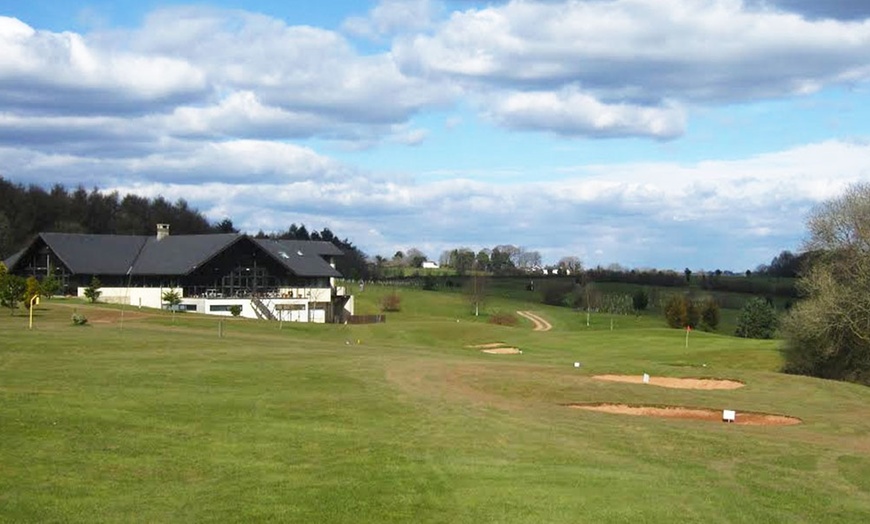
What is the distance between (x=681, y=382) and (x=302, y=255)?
2779 inches

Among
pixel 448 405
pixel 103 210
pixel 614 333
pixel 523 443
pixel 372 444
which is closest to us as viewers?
pixel 372 444

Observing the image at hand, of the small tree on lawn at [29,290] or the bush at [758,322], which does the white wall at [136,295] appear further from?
the bush at [758,322]

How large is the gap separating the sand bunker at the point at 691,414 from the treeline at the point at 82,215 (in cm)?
10072

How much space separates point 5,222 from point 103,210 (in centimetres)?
3285

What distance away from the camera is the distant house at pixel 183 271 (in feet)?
301

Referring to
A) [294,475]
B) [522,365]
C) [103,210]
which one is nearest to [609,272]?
[103,210]

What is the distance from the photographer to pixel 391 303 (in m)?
124

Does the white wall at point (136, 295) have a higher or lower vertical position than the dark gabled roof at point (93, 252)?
lower

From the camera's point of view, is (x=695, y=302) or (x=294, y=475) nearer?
(x=294, y=475)

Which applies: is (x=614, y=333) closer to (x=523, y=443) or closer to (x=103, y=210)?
(x=523, y=443)

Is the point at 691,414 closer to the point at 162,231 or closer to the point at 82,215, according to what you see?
the point at 162,231

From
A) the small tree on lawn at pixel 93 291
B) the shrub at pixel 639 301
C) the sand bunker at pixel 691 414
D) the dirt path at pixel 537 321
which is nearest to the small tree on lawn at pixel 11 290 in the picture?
the small tree on lawn at pixel 93 291

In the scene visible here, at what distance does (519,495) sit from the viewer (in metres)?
17.6

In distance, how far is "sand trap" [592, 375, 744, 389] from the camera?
41.8 m
